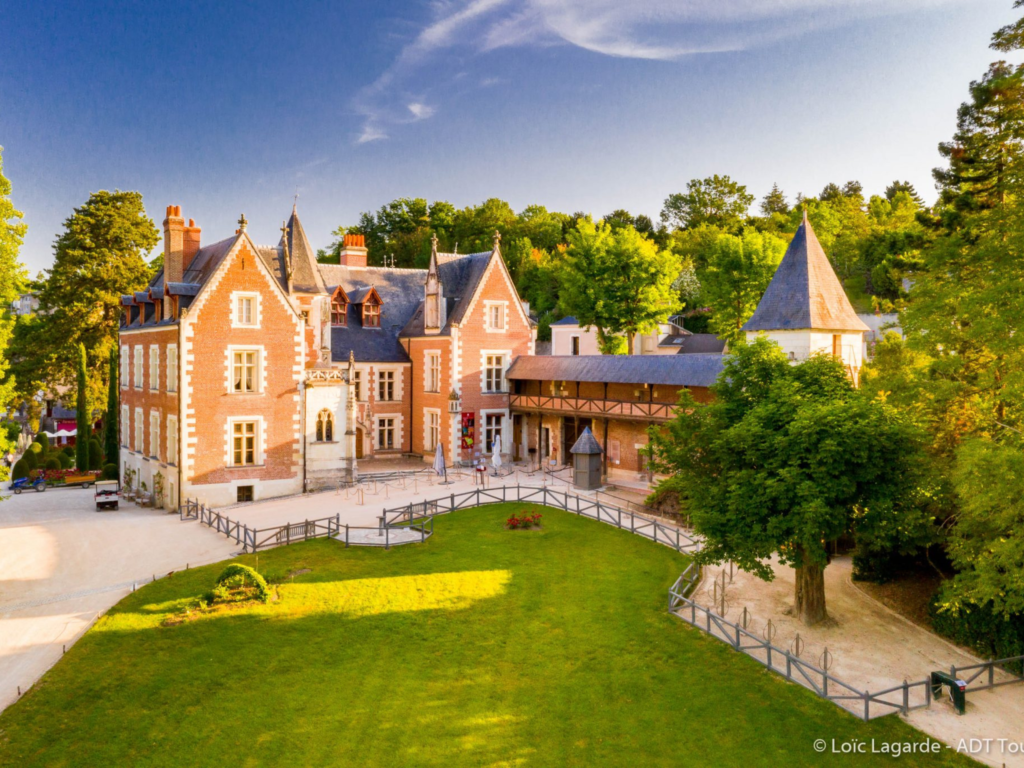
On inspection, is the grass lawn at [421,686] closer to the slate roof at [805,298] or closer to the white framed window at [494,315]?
the slate roof at [805,298]

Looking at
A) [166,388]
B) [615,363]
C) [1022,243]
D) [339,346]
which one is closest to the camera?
[1022,243]

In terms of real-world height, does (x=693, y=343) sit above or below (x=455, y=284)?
below

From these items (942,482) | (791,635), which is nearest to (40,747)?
(791,635)

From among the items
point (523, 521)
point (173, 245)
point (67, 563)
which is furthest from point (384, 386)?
point (67, 563)

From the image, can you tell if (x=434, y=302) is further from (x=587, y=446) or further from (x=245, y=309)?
(x=587, y=446)

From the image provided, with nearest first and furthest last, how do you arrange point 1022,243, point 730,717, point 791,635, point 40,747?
point 40,747 → point 730,717 → point 1022,243 → point 791,635

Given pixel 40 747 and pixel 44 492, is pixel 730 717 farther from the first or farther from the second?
pixel 44 492

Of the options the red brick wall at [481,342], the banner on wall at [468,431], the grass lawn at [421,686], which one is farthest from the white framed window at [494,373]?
the grass lawn at [421,686]
